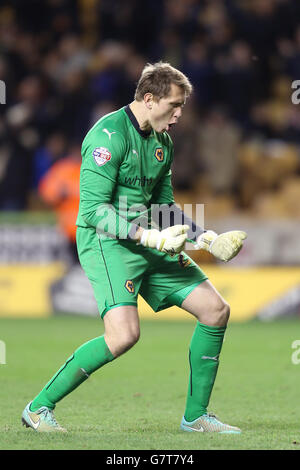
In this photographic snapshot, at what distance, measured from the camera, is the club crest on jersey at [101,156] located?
16.2ft

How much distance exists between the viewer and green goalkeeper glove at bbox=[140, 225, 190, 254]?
480cm

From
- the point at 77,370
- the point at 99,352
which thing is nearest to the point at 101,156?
the point at 99,352

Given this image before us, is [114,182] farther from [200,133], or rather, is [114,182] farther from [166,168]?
[200,133]

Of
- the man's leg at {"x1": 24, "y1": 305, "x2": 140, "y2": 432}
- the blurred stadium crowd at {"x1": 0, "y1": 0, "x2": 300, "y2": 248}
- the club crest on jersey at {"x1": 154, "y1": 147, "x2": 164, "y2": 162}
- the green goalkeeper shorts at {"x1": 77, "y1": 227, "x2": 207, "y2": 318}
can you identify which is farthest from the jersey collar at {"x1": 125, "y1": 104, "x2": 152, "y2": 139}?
the blurred stadium crowd at {"x1": 0, "y1": 0, "x2": 300, "y2": 248}

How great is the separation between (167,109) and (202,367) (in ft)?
4.55

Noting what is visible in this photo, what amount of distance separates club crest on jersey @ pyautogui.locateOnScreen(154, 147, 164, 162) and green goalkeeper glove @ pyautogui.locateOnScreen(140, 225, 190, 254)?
54cm

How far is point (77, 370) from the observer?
5.04 m

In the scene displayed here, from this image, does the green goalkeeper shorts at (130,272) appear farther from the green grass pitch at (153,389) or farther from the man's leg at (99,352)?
the green grass pitch at (153,389)

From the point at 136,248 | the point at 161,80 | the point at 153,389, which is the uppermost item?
the point at 161,80

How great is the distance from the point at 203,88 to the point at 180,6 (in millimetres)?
1336

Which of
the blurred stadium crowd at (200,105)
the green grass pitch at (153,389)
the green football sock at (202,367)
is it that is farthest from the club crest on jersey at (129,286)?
the blurred stadium crowd at (200,105)

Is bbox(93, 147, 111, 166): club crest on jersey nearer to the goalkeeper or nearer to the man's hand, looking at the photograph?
the goalkeeper

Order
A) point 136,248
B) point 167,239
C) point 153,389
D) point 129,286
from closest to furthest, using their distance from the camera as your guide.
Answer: point 167,239 → point 129,286 → point 136,248 → point 153,389

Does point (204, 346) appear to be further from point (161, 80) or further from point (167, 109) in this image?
point (161, 80)
